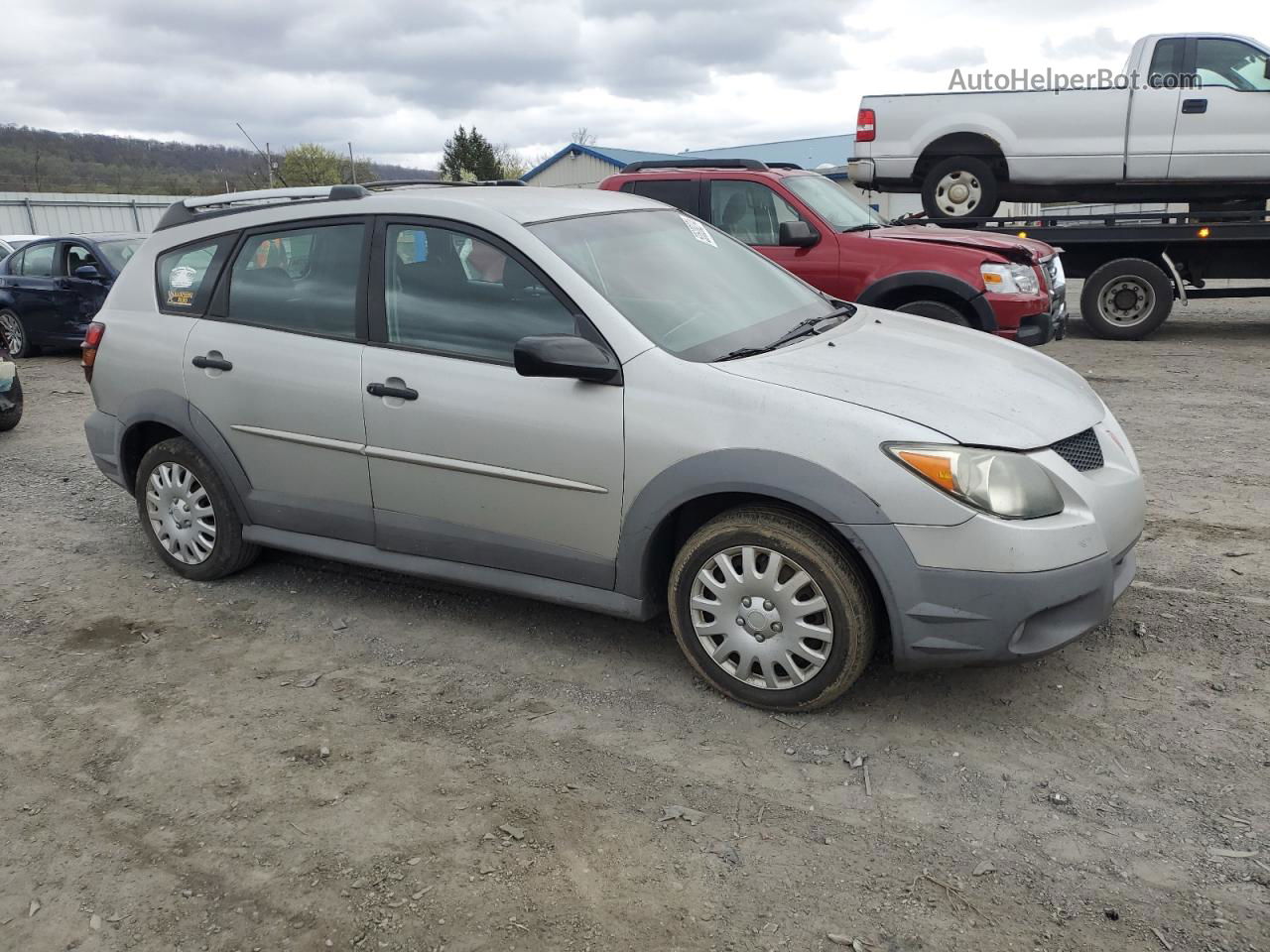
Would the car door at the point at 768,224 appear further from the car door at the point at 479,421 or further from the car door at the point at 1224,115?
the car door at the point at 1224,115

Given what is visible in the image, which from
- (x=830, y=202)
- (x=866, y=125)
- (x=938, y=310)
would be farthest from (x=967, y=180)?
(x=938, y=310)

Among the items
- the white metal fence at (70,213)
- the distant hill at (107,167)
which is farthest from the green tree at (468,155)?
the white metal fence at (70,213)

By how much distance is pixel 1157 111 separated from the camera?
11406 millimetres

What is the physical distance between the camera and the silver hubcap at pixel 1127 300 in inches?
467

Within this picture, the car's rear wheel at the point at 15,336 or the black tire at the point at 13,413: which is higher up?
the car's rear wheel at the point at 15,336

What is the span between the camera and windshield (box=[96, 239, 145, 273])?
40.3 ft

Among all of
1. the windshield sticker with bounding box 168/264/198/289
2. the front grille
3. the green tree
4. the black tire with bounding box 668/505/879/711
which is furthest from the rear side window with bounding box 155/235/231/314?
the green tree

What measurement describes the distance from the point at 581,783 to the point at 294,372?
2128 mm

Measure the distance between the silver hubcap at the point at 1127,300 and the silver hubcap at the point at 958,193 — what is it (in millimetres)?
1767

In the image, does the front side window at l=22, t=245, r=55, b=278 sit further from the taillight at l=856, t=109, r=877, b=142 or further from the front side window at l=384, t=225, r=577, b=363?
the front side window at l=384, t=225, r=577, b=363

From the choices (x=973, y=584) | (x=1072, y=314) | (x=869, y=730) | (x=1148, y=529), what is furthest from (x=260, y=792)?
(x=1072, y=314)

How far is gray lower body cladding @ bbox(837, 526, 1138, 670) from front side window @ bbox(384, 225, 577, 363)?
138cm

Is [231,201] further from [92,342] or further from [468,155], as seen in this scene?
[468,155]

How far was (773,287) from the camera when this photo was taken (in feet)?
15.2
